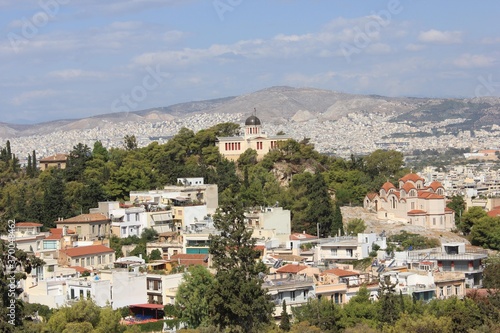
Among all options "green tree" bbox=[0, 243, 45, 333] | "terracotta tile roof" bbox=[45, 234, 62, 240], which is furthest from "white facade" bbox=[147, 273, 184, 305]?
"green tree" bbox=[0, 243, 45, 333]

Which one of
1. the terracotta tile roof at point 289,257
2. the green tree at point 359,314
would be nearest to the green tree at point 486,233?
the terracotta tile roof at point 289,257

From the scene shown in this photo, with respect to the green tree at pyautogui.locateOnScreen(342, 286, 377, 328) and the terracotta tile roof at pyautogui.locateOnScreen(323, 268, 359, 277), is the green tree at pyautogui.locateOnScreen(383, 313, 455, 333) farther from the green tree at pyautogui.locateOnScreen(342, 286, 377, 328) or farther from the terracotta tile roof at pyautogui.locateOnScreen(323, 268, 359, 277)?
the terracotta tile roof at pyautogui.locateOnScreen(323, 268, 359, 277)

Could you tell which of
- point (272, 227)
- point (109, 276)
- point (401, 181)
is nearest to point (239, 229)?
point (109, 276)

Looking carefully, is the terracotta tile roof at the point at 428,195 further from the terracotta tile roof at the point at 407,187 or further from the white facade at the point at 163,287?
the white facade at the point at 163,287

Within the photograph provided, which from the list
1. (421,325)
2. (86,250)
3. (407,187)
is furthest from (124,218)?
(421,325)

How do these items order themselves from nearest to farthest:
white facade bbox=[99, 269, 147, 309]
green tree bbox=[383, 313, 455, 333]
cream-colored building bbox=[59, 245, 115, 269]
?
green tree bbox=[383, 313, 455, 333] < white facade bbox=[99, 269, 147, 309] < cream-colored building bbox=[59, 245, 115, 269]
